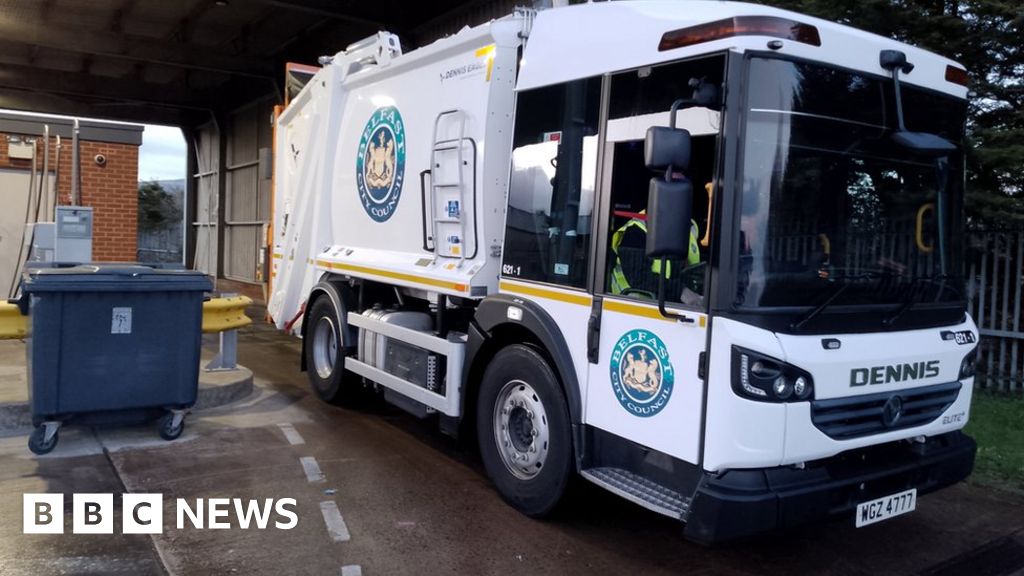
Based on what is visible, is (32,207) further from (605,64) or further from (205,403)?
(605,64)

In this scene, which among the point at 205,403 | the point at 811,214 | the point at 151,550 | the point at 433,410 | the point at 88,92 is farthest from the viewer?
the point at 88,92

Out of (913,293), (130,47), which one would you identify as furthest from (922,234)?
(130,47)

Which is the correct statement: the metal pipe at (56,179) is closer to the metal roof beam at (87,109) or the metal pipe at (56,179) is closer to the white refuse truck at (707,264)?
the white refuse truck at (707,264)

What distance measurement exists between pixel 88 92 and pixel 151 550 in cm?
2069

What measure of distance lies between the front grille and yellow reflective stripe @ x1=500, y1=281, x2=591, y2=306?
53.0 inches

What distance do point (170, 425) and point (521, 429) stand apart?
291 cm

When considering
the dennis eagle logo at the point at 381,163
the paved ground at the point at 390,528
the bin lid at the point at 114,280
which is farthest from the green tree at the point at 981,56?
the bin lid at the point at 114,280

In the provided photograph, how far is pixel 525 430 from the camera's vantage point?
201 inches

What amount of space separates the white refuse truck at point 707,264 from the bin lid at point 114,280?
1856mm

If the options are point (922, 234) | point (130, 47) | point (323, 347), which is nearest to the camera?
point (922, 234)

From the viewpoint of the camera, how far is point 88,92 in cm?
2181

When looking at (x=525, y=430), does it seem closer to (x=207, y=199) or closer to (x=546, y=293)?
(x=546, y=293)

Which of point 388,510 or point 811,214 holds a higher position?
point 811,214

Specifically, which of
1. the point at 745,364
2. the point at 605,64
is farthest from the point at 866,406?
the point at 605,64
